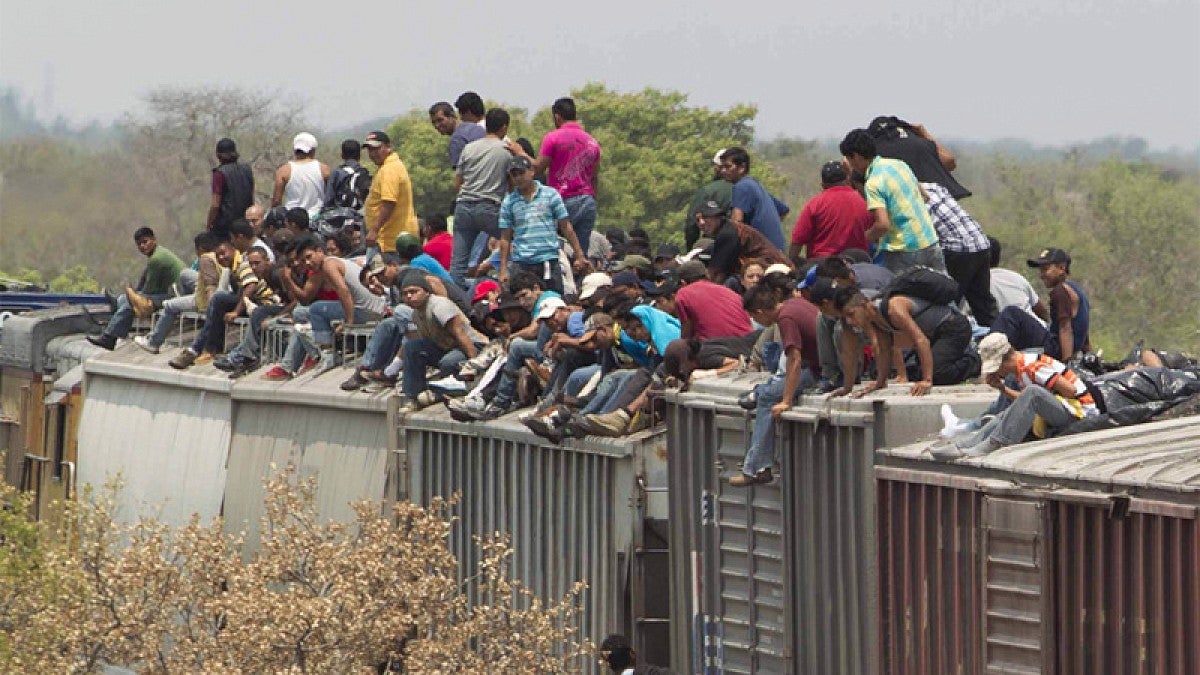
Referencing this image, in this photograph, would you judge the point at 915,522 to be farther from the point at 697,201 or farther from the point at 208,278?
the point at 208,278

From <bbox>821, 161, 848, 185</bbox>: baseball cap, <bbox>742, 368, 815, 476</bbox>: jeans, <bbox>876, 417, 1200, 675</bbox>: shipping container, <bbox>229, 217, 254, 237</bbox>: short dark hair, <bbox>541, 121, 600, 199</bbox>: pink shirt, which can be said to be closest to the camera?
<bbox>876, 417, 1200, 675</bbox>: shipping container

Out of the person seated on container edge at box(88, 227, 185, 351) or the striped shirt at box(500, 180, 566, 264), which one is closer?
the striped shirt at box(500, 180, 566, 264)

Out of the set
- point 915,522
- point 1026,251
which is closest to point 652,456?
point 915,522

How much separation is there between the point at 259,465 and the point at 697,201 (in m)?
8.23

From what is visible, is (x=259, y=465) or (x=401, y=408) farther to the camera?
(x=259, y=465)

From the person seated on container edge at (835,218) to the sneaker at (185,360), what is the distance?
11337 millimetres

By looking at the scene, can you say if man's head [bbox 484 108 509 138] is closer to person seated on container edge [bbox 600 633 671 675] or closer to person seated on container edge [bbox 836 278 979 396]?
person seated on container edge [bbox 600 633 671 675]

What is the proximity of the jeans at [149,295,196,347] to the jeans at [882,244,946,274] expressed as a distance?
13.2m

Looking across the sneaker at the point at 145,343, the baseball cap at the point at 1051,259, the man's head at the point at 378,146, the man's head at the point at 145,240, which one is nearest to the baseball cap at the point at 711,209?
the baseball cap at the point at 1051,259

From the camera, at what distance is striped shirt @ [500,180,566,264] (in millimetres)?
25406

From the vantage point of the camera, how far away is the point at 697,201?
23.2 metres

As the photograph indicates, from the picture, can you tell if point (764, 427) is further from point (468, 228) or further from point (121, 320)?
point (121, 320)

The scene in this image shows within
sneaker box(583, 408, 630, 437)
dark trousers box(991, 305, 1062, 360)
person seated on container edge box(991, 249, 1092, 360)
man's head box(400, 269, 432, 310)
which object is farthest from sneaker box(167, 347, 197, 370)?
dark trousers box(991, 305, 1062, 360)

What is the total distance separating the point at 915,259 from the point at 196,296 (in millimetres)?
13229
